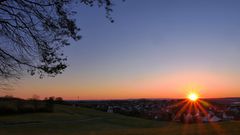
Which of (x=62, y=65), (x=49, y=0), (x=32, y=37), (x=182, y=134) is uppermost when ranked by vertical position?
(x=49, y=0)

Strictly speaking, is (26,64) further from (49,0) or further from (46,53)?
(49,0)

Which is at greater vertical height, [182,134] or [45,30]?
[45,30]

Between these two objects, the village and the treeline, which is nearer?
the treeline

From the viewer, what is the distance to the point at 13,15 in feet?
54.5

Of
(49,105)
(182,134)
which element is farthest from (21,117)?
(182,134)

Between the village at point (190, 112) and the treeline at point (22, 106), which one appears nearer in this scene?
the treeline at point (22, 106)

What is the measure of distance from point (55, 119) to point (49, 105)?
35.9 ft

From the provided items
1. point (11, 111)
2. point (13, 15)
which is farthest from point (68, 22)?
point (11, 111)

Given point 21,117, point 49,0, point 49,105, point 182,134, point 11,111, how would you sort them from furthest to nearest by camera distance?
point 49,105, point 11,111, point 21,117, point 182,134, point 49,0

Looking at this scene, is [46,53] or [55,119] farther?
[55,119]

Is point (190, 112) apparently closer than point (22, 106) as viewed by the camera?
No

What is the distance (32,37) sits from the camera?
54.9ft

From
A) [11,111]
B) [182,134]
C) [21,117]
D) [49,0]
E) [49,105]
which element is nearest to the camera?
[49,0]

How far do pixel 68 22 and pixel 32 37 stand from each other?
1.54 meters
